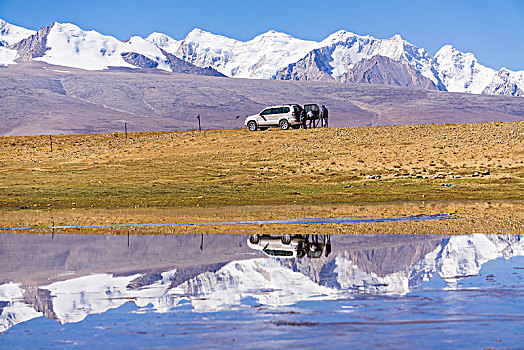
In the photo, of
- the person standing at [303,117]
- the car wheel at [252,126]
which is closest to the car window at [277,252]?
the person standing at [303,117]

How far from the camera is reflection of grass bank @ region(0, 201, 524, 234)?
19266 millimetres

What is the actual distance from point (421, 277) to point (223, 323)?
13.1 ft

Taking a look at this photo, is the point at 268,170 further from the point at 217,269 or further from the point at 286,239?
the point at 217,269

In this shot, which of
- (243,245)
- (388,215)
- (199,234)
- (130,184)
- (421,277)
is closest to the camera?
(421,277)

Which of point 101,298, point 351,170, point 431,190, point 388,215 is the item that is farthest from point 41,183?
point 101,298

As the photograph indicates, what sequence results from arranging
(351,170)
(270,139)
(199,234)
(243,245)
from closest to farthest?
(243,245) < (199,234) < (351,170) < (270,139)

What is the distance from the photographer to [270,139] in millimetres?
52625

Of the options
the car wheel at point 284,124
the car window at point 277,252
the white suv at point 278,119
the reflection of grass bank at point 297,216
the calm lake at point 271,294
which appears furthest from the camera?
the car wheel at point 284,124

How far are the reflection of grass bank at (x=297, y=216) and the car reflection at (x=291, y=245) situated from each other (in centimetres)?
115

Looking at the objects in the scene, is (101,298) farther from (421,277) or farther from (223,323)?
(421,277)

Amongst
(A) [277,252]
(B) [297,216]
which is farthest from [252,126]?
(A) [277,252]

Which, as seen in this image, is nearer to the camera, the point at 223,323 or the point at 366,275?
the point at 223,323

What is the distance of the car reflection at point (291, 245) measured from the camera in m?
14.7

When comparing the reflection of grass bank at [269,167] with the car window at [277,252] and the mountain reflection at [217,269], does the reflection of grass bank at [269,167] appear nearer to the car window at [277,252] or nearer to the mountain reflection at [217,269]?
the mountain reflection at [217,269]
